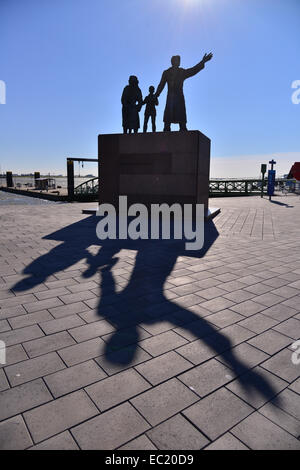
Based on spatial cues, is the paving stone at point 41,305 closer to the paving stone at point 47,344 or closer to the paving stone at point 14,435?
the paving stone at point 47,344

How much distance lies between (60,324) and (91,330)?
0.36 meters

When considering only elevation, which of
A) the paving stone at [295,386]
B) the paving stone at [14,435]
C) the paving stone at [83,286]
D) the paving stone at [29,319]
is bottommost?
the paving stone at [295,386]

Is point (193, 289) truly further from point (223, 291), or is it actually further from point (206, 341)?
point (206, 341)

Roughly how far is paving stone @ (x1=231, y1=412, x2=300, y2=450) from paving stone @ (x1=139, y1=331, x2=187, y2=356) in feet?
3.00

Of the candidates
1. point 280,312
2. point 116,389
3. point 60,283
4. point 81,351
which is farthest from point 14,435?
point 280,312

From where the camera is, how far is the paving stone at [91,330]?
2.75 metres

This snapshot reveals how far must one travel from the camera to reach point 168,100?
34.8ft

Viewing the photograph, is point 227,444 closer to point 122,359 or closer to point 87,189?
point 122,359

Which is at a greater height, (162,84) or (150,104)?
(162,84)

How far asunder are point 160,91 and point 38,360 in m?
10.7

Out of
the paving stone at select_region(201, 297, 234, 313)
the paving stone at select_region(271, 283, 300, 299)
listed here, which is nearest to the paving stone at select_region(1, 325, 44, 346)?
the paving stone at select_region(201, 297, 234, 313)

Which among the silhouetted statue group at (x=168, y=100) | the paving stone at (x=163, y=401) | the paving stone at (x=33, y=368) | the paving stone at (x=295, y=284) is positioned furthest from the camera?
the silhouetted statue group at (x=168, y=100)

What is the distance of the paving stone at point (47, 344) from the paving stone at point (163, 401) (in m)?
0.98

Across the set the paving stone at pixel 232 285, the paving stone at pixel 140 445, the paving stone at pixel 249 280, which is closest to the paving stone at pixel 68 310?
the paving stone at pixel 140 445
